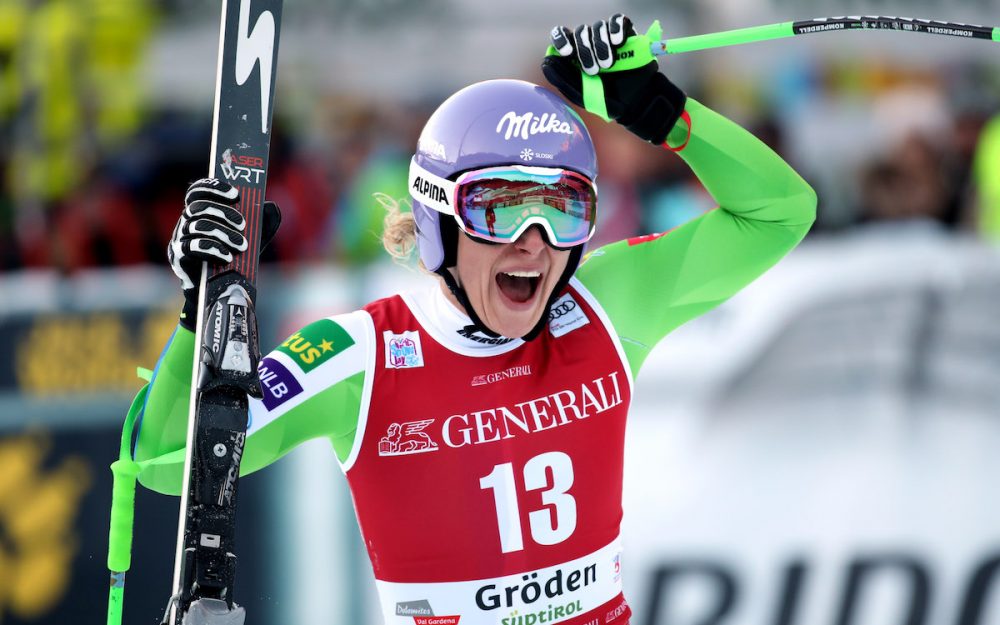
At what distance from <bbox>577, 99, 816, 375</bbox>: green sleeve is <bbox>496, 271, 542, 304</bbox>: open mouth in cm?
24

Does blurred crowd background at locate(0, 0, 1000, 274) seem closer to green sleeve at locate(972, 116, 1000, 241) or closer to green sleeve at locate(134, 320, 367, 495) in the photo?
green sleeve at locate(972, 116, 1000, 241)

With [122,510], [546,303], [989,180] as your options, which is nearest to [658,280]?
[546,303]

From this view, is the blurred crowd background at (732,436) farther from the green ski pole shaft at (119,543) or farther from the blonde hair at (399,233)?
the green ski pole shaft at (119,543)

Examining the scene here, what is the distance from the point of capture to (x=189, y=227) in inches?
127

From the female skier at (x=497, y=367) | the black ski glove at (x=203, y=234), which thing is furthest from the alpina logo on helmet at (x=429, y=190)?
the black ski glove at (x=203, y=234)

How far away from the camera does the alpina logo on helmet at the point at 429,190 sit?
343cm

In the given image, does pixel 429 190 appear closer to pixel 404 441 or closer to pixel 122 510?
pixel 404 441

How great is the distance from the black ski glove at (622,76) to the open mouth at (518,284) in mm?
464

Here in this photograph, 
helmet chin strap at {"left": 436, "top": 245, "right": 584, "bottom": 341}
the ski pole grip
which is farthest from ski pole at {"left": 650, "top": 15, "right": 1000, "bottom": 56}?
the ski pole grip

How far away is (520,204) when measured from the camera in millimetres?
3320

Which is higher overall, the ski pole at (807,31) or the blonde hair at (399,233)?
the ski pole at (807,31)

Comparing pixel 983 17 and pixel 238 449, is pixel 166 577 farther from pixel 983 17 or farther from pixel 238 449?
pixel 983 17

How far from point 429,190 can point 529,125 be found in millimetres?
313

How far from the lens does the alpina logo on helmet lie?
3428 mm
